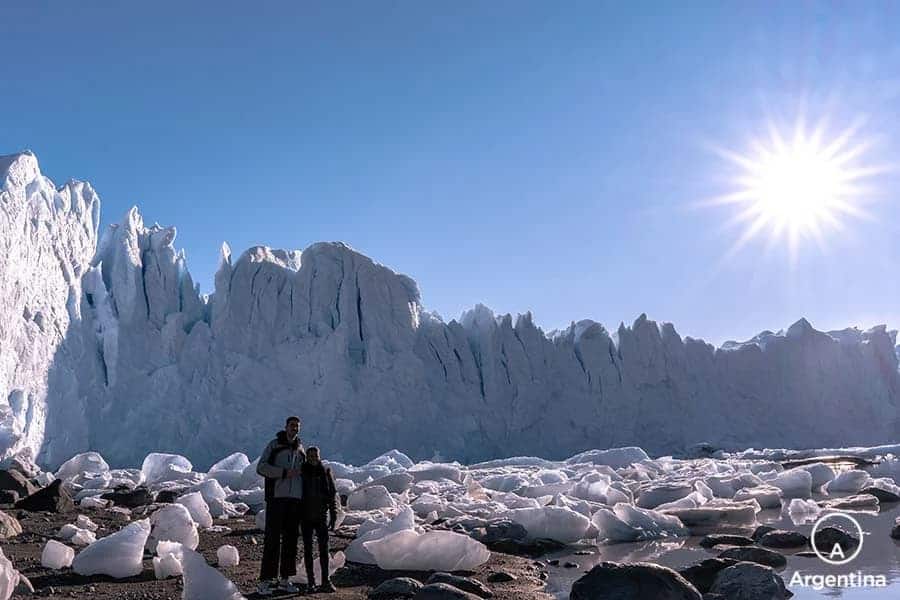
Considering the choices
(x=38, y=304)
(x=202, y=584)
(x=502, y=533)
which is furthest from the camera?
(x=38, y=304)

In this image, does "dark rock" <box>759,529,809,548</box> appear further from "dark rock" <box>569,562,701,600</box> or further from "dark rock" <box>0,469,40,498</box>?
"dark rock" <box>0,469,40,498</box>

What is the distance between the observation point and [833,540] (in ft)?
21.4

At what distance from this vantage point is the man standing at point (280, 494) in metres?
4.54

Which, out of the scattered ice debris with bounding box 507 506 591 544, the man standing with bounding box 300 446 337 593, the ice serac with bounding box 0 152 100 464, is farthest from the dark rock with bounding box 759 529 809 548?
the ice serac with bounding box 0 152 100 464

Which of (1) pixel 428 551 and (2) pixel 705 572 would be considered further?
(1) pixel 428 551

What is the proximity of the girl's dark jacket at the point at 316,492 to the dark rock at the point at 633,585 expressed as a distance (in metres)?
1.52

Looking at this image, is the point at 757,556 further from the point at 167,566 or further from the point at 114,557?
the point at 114,557

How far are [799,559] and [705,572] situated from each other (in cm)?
137

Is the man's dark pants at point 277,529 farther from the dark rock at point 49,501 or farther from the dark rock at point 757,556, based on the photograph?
the dark rock at point 49,501

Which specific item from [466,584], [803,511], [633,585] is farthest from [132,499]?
[803,511]

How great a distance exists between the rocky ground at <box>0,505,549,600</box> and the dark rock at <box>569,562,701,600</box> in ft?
1.71

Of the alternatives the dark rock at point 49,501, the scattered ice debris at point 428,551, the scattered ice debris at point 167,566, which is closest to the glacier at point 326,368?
the dark rock at point 49,501

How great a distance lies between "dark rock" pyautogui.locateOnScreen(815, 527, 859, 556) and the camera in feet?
20.9

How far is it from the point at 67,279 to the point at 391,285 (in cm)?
894
